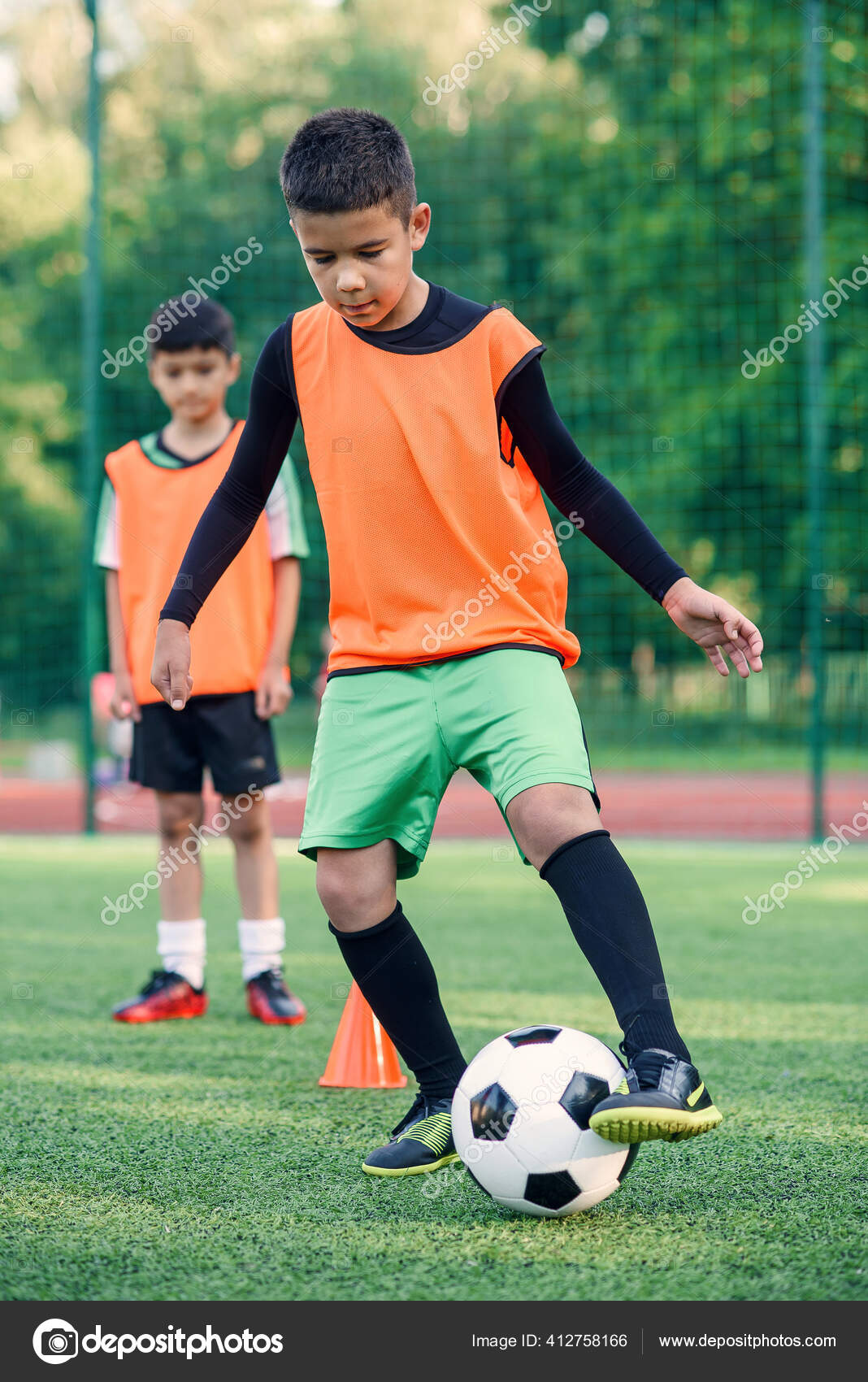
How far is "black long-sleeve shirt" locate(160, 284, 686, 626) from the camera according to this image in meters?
2.25

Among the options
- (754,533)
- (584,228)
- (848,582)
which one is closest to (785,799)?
(848,582)

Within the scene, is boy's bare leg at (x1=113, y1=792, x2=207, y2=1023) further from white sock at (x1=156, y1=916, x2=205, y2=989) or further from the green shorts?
the green shorts

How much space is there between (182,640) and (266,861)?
1536 mm

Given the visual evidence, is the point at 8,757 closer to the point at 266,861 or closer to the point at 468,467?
the point at 266,861

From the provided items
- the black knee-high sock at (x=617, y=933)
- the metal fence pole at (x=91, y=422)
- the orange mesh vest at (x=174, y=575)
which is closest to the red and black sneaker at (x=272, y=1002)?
the orange mesh vest at (x=174, y=575)

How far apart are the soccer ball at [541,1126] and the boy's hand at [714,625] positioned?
634mm

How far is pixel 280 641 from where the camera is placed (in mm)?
3787

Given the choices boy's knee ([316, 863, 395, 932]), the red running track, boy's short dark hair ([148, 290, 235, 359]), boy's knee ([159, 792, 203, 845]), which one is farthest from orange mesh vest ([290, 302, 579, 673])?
the red running track

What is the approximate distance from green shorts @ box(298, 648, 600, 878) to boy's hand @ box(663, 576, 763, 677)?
0.22m

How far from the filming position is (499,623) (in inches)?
86.9

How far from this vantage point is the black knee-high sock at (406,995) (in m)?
2.29

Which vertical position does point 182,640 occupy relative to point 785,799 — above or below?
above
